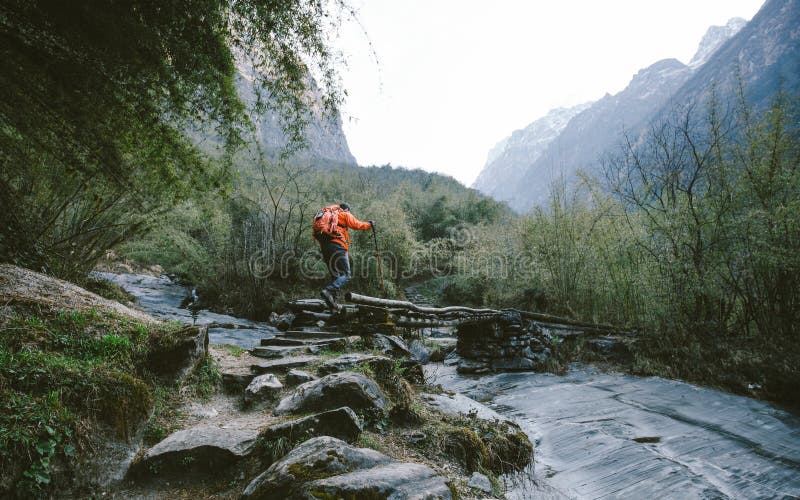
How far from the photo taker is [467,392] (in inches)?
250

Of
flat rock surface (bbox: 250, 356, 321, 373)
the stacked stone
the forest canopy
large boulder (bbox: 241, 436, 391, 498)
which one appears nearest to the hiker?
the forest canopy

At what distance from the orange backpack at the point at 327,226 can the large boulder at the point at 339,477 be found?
4252 millimetres

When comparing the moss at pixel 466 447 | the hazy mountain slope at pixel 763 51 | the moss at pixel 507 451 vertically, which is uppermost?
the hazy mountain slope at pixel 763 51

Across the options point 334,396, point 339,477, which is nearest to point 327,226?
point 334,396

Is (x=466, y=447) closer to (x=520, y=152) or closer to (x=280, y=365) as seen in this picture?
(x=280, y=365)

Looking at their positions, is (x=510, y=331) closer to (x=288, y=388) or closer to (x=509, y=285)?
(x=509, y=285)

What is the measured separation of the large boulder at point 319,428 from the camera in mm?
2418

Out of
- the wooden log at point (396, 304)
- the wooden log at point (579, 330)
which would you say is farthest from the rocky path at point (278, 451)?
the wooden log at point (579, 330)

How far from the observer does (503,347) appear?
8055mm

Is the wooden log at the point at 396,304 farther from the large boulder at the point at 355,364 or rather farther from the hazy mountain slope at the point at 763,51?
the hazy mountain slope at the point at 763,51

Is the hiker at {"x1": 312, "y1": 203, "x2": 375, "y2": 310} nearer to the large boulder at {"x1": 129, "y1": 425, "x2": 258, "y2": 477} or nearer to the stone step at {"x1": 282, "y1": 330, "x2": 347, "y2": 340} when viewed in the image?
the stone step at {"x1": 282, "y1": 330, "x2": 347, "y2": 340}

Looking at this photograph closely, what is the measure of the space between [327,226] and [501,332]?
189 inches

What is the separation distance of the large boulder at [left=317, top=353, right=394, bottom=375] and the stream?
1.66 meters

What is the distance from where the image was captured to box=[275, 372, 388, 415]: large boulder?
3.04m
